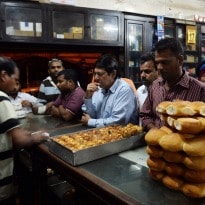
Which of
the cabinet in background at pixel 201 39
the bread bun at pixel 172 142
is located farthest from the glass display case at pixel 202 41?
the bread bun at pixel 172 142

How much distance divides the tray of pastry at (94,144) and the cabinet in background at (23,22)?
7.77 feet

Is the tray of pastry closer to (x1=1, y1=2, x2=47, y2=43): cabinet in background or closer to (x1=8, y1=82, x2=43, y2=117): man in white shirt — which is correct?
(x1=8, y1=82, x2=43, y2=117): man in white shirt

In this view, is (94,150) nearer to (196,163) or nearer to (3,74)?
(196,163)

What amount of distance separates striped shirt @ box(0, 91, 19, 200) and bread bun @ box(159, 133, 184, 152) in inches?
41.9

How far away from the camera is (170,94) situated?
199 centimetres

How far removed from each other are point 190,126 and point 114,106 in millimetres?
1332

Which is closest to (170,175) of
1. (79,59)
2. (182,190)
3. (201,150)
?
(182,190)

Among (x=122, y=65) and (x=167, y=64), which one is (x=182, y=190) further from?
(x=122, y=65)

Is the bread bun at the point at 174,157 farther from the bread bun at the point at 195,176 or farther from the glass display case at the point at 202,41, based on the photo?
the glass display case at the point at 202,41

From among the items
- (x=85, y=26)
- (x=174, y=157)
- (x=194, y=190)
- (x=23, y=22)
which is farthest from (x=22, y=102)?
(x=194, y=190)

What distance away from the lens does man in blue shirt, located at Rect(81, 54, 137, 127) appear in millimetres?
2332

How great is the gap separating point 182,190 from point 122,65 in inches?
148

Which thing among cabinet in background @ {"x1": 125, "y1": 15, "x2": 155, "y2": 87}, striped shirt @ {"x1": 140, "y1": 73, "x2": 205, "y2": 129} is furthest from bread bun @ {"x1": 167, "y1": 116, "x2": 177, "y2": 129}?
cabinet in background @ {"x1": 125, "y1": 15, "x2": 155, "y2": 87}

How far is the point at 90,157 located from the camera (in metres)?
1.55
